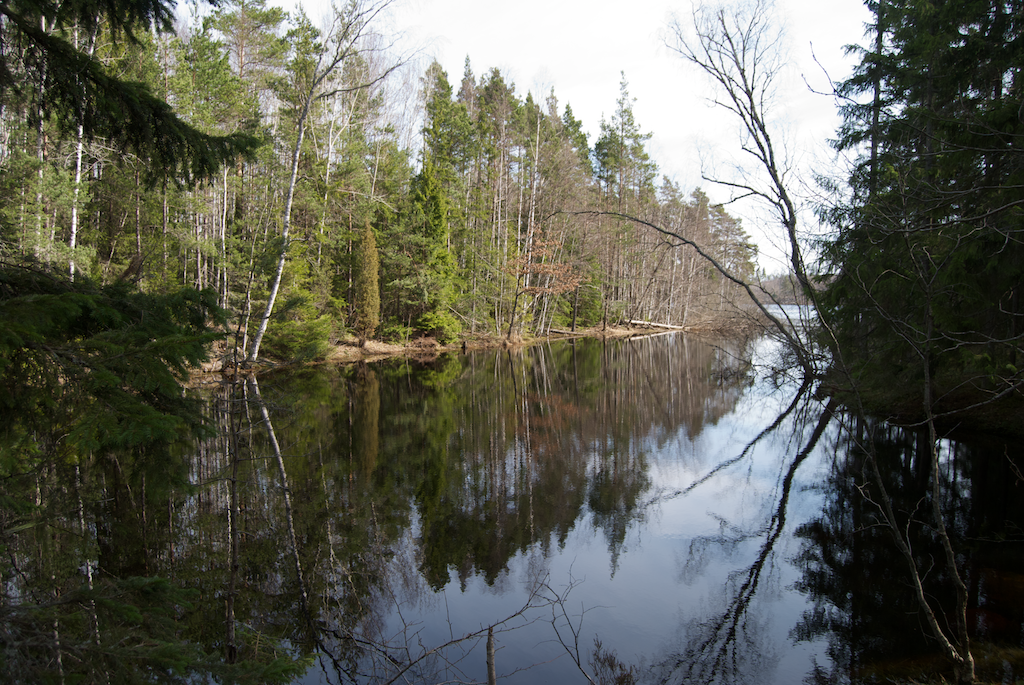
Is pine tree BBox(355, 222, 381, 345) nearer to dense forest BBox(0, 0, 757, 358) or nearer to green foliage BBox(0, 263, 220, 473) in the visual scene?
dense forest BBox(0, 0, 757, 358)

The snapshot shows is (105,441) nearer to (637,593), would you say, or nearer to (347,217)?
(637,593)

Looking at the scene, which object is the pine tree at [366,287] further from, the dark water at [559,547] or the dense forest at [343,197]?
the dark water at [559,547]

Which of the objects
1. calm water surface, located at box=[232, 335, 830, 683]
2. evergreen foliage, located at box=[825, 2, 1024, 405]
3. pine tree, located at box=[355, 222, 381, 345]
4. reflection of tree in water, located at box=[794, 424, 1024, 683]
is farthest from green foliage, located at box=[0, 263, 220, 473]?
pine tree, located at box=[355, 222, 381, 345]

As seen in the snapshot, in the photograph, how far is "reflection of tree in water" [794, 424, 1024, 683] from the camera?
4324mm

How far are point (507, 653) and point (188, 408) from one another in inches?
120

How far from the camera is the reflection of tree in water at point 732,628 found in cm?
430

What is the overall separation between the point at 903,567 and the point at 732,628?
2130 mm

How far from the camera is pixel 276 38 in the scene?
79.0 feet

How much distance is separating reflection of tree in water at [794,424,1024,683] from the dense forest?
568 cm

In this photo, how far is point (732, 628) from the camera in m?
4.91

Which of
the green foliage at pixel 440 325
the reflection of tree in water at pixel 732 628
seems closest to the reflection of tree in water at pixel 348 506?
the reflection of tree in water at pixel 732 628

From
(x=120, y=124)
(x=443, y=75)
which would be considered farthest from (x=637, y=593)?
(x=443, y=75)

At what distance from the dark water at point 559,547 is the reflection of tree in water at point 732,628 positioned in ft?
0.07

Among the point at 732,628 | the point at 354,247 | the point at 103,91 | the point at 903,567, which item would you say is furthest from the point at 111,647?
the point at 354,247
